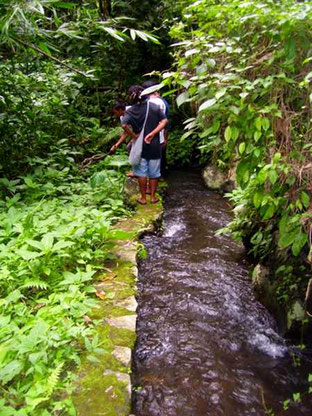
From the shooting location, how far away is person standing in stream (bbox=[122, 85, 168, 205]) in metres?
5.55

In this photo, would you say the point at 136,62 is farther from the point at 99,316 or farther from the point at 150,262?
the point at 99,316

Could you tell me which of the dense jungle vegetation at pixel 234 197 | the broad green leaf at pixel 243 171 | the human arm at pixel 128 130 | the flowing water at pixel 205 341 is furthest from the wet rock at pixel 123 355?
the human arm at pixel 128 130

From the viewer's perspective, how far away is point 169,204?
688 centimetres

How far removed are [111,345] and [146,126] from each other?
3763 millimetres

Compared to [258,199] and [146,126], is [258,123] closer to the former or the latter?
[258,199]

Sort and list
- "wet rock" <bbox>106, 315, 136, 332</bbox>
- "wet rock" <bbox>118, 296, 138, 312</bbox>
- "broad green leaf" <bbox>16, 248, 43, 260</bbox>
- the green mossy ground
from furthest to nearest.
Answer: "wet rock" <bbox>118, 296, 138, 312</bbox> < "broad green leaf" <bbox>16, 248, 43, 260</bbox> < "wet rock" <bbox>106, 315, 136, 332</bbox> < the green mossy ground

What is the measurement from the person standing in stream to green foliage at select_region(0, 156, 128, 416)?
40.3 inches

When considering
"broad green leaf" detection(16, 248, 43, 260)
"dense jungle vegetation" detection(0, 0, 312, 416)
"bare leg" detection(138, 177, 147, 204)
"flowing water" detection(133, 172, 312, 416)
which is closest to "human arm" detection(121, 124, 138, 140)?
"bare leg" detection(138, 177, 147, 204)

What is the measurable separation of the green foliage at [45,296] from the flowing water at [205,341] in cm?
68

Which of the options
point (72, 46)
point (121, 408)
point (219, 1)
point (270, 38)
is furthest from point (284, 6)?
point (72, 46)

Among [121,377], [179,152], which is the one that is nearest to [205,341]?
[121,377]

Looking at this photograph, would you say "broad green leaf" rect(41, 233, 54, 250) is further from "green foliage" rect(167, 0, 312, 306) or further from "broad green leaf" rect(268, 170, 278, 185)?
"broad green leaf" rect(268, 170, 278, 185)

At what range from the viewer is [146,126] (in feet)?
18.4

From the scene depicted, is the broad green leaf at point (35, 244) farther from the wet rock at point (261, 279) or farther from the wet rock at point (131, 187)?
the wet rock at point (131, 187)
